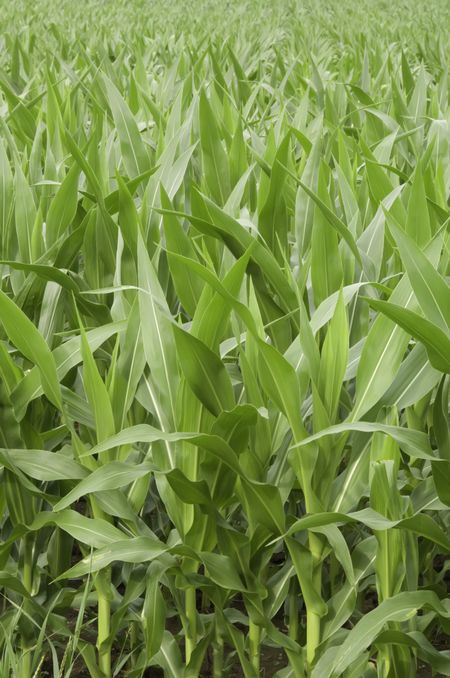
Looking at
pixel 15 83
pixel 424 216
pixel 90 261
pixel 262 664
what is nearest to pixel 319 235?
pixel 424 216

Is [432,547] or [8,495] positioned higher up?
[8,495]

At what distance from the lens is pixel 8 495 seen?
1.26 m

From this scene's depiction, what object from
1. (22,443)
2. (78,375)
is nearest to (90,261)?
(78,375)

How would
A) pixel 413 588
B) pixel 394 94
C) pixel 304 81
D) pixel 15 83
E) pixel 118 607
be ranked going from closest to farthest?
pixel 413 588, pixel 118 607, pixel 394 94, pixel 304 81, pixel 15 83

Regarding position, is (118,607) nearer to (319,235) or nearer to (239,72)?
(319,235)

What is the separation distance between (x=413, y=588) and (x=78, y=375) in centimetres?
57

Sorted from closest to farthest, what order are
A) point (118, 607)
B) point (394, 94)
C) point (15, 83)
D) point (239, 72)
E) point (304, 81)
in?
1. point (118, 607)
2. point (394, 94)
3. point (304, 81)
4. point (239, 72)
5. point (15, 83)

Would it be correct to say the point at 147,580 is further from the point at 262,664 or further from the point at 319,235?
the point at 319,235

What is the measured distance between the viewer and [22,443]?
49.1 inches

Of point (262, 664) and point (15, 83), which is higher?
point (15, 83)

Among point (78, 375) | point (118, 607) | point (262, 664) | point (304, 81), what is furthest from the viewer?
point (304, 81)

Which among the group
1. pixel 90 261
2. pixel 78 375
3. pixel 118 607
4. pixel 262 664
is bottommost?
pixel 262 664

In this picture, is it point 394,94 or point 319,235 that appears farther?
point 394,94

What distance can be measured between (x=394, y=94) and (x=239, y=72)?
2.48 feet
